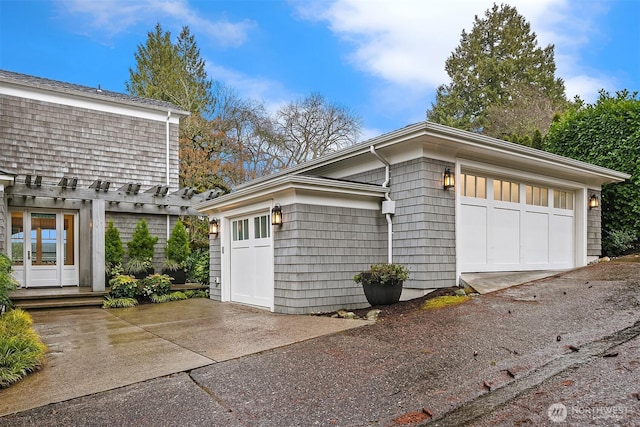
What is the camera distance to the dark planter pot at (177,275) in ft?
37.8

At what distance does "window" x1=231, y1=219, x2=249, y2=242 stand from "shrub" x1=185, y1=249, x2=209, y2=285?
285 cm

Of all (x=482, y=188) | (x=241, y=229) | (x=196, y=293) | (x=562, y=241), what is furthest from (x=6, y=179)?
(x=562, y=241)

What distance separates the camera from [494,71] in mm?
25188

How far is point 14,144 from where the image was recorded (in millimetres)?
10461

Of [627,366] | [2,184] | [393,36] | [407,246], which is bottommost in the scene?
[627,366]

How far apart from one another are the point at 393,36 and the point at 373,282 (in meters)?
13.9

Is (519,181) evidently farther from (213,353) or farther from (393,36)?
(393,36)

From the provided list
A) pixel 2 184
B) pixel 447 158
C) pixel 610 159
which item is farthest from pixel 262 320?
pixel 610 159

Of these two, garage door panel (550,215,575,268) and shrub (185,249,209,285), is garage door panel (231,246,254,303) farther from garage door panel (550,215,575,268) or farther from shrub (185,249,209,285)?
garage door panel (550,215,575,268)

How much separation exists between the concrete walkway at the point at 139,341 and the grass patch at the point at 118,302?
0.65 metres

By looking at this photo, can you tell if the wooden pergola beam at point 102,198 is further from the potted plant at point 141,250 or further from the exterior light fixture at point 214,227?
the exterior light fixture at point 214,227

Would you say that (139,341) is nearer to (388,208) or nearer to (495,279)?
(388,208)

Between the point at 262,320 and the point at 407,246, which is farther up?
the point at 407,246

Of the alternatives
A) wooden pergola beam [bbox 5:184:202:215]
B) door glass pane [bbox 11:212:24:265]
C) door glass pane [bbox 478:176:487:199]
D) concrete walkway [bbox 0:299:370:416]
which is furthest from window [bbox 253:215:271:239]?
door glass pane [bbox 11:212:24:265]
